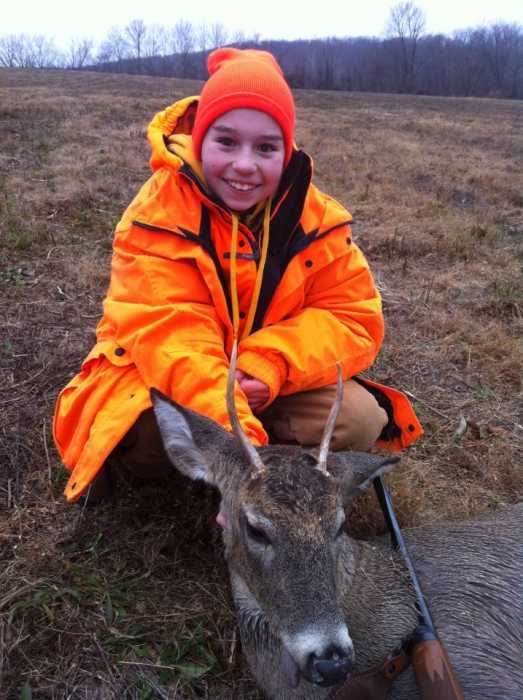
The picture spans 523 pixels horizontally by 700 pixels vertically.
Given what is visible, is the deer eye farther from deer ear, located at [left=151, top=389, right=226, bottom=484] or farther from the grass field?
the grass field

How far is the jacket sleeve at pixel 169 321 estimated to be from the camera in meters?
2.97

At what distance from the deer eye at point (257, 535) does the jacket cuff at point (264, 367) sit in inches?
44.2

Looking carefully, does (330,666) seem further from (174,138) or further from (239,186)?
(174,138)

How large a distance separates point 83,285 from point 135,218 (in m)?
3.12

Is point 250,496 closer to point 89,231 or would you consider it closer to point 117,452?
point 117,452

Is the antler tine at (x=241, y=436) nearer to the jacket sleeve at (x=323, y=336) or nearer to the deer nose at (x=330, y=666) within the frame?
the deer nose at (x=330, y=666)

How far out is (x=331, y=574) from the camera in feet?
6.95

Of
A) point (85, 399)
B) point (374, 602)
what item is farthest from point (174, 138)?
point (374, 602)

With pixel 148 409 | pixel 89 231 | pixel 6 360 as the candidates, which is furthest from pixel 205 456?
pixel 89 231

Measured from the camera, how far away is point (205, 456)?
2635 millimetres

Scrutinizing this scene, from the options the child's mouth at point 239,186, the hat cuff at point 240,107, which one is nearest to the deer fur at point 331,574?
the child's mouth at point 239,186

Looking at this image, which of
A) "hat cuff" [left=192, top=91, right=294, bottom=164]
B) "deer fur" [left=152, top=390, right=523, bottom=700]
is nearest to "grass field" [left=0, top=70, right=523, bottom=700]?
"deer fur" [left=152, top=390, right=523, bottom=700]

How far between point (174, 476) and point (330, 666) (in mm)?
2021

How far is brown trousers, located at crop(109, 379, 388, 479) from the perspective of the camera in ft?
11.8
